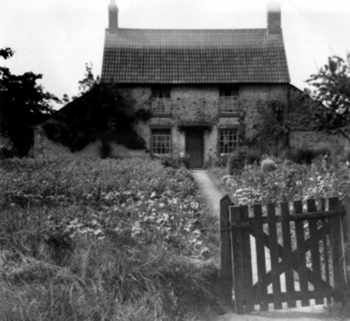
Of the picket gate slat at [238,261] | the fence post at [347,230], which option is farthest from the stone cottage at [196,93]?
the picket gate slat at [238,261]

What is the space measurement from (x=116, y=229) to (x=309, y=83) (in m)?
18.2

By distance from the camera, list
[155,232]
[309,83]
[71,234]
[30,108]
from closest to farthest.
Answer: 1. [71,234]
2. [155,232]
3. [309,83]
4. [30,108]

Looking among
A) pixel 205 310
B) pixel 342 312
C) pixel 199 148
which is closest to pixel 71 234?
pixel 205 310

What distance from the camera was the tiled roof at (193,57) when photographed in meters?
26.2

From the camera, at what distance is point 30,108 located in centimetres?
2803

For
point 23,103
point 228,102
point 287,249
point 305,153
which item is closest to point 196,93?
point 228,102

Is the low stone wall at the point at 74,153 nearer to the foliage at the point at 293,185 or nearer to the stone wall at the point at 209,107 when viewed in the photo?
the stone wall at the point at 209,107

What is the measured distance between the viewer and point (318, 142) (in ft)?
84.6

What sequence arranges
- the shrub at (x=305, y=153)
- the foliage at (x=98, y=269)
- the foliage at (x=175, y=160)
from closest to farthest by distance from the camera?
the foliage at (x=98, y=269)
the foliage at (x=175, y=160)
the shrub at (x=305, y=153)

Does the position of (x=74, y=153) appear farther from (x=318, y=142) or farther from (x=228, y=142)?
(x=318, y=142)

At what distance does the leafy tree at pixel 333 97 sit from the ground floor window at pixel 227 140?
17.6 feet

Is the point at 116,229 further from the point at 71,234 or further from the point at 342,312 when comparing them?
the point at 342,312

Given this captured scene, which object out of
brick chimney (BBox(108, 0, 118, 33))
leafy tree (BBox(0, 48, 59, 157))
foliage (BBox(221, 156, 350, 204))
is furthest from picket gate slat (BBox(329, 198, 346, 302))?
brick chimney (BBox(108, 0, 118, 33))

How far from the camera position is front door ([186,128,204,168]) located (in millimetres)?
26266
